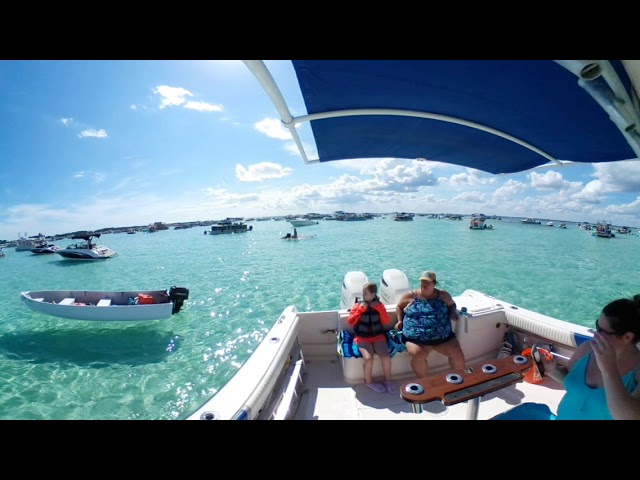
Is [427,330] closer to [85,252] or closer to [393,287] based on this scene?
[393,287]

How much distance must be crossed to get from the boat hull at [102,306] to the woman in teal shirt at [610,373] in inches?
374

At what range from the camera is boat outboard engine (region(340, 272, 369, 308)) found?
456 centimetres

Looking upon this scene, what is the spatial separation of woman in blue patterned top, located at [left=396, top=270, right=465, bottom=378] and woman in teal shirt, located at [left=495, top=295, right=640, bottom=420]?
1531 mm

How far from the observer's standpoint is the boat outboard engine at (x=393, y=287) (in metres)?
4.83

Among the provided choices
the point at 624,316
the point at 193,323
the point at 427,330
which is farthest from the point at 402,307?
the point at 193,323

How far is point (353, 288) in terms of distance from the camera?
183 inches

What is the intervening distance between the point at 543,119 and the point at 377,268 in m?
15.4

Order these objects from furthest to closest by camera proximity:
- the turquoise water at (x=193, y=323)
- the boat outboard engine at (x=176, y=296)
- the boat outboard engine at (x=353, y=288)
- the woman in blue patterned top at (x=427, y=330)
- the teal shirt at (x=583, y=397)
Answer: the boat outboard engine at (x=176, y=296), the turquoise water at (x=193, y=323), the boat outboard engine at (x=353, y=288), the woman in blue patterned top at (x=427, y=330), the teal shirt at (x=583, y=397)

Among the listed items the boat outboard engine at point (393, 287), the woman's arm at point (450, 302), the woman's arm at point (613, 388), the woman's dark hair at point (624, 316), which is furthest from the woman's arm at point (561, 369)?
the boat outboard engine at point (393, 287)

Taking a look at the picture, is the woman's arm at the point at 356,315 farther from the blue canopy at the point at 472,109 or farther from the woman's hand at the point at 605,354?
the woman's hand at the point at 605,354

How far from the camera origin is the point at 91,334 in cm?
883
